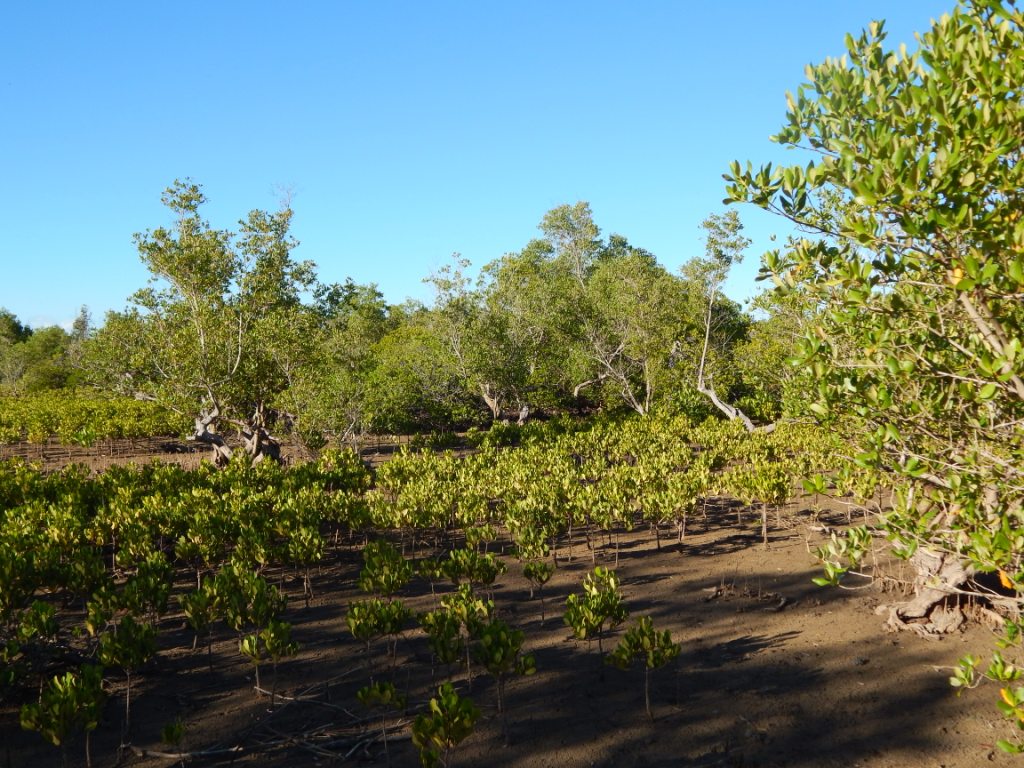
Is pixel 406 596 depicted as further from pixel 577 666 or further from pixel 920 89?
pixel 920 89

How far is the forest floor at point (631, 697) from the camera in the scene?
18.5ft

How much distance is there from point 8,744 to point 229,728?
78.5 inches

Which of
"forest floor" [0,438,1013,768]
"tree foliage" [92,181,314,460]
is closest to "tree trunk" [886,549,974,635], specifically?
"forest floor" [0,438,1013,768]

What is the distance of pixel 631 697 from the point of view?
6.54 m

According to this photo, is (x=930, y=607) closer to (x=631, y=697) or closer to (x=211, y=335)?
(x=631, y=697)

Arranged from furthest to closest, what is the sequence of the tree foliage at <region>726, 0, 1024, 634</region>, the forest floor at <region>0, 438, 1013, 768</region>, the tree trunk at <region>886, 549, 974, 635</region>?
the tree trunk at <region>886, 549, 974, 635</region> < the forest floor at <region>0, 438, 1013, 768</region> < the tree foliage at <region>726, 0, 1024, 634</region>

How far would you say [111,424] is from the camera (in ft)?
80.0

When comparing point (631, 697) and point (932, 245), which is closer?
point (932, 245)

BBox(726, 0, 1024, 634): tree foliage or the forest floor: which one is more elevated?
BBox(726, 0, 1024, 634): tree foliage

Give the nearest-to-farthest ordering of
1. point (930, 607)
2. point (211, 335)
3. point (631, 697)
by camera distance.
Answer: point (631, 697), point (930, 607), point (211, 335)

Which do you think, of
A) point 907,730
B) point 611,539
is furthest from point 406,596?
point 907,730

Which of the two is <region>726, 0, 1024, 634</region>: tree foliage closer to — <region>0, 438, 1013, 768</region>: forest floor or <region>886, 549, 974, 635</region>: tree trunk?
<region>0, 438, 1013, 768</region>: forest floor

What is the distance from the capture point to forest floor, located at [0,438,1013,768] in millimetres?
5637

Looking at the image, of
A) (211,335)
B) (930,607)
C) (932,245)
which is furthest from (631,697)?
(211,335)
